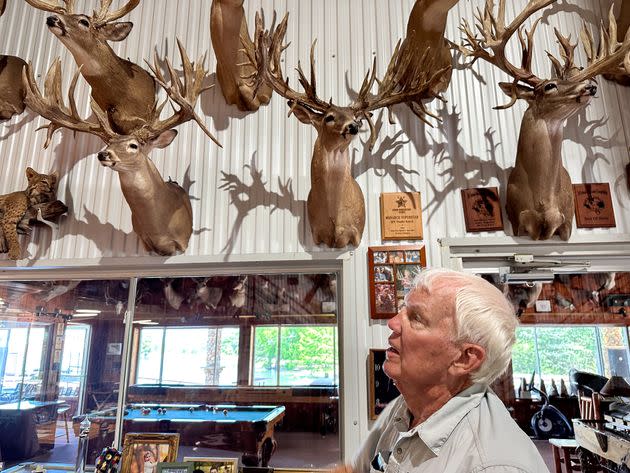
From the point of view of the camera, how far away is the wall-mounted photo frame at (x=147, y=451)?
269 cm

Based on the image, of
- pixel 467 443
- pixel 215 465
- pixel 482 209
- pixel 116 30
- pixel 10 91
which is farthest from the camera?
pixel 10 91

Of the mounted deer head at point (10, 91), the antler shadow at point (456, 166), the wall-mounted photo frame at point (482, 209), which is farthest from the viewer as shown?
the mounted deer head at point (10, 91)

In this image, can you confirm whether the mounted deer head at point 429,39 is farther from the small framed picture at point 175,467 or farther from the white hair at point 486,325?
the small framed picture at point 175,467

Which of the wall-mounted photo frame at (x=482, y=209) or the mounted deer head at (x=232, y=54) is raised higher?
the mounted deer head at (x=232, y=54)

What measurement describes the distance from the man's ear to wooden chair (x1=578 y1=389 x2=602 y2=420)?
2.00 metres

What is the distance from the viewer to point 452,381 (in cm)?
125

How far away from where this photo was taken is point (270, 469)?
276 cm

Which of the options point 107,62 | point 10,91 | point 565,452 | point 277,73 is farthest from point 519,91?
point 10,91

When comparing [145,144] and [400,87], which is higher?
[400,87]

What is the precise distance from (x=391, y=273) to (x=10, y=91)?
3.14m

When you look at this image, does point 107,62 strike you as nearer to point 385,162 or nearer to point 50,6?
point 50,6

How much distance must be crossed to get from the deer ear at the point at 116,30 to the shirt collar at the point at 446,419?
2978 millimetres

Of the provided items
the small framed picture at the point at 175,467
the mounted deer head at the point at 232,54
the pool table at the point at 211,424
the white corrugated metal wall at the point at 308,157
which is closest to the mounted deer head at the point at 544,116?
the white corrugated metal wall at the point at 308,157

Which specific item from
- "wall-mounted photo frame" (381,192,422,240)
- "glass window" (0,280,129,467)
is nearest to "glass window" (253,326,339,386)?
"wall-mounted photo frame" (381,192,422,240)
